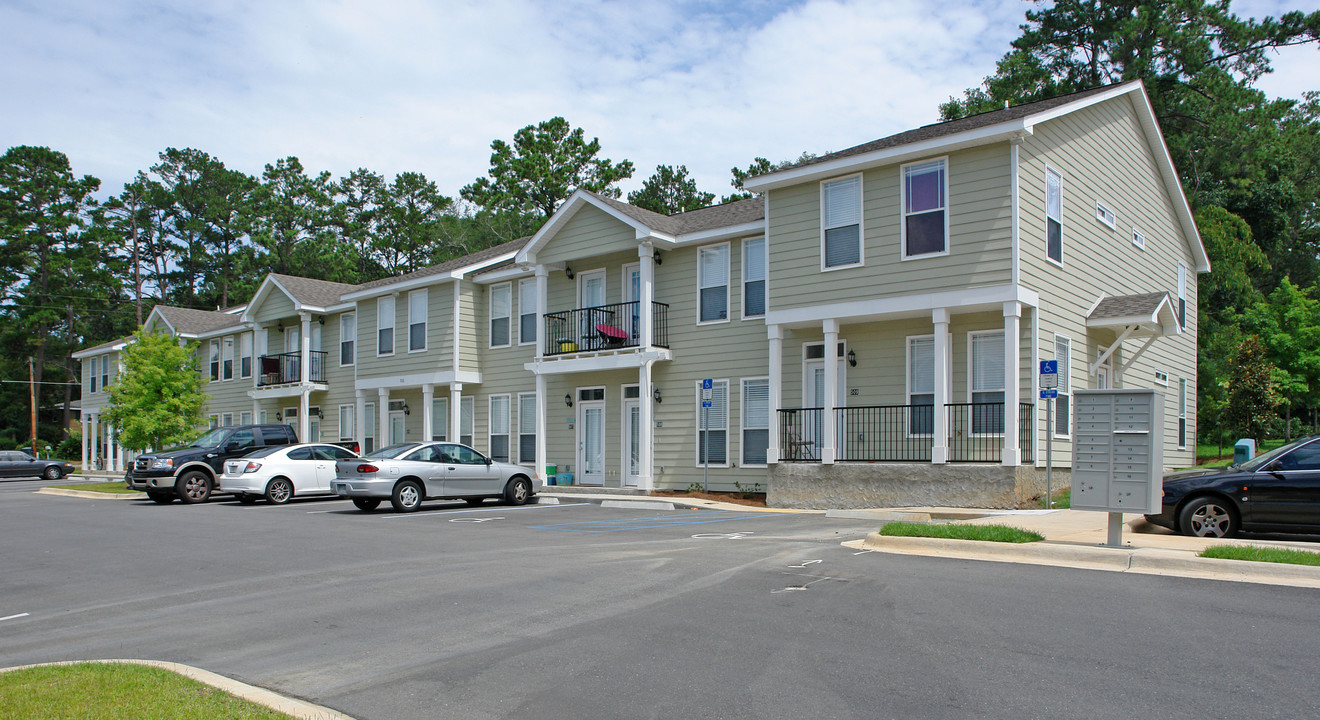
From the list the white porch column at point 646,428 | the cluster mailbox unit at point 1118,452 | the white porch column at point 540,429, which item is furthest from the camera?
the white porch column at point 540,429

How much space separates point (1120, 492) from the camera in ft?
32.3

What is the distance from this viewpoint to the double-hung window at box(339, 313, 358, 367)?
33156mm

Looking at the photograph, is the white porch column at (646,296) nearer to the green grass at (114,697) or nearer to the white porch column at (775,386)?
the white porch column at (775,386)

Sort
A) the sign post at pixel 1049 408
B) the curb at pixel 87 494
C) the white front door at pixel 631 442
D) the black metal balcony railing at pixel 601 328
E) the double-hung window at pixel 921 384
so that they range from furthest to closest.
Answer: the curb at pixel 87 494
the white front door at pixel 631 442
the black metal balcony railing at pixel 601 328
the double-hung window at pixel 921 384
the sign post at pixel 1049 408

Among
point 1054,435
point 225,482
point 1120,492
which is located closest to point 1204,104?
point 1054,435

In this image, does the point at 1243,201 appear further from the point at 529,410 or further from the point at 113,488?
the point at 113,488

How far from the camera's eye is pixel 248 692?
5.74 meters

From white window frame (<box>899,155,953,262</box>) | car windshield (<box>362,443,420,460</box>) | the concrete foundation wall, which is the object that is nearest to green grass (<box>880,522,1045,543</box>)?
the concrete foundation wall

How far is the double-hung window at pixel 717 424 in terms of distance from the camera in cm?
2186

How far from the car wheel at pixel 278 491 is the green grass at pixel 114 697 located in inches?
625

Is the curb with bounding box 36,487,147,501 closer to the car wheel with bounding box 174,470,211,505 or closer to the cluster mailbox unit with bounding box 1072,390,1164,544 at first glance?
the car wheel with bounding box 174,470,211,505

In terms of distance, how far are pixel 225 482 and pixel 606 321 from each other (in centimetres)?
966

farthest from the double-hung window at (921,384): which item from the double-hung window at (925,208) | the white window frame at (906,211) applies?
the double-hung window at (925,208)

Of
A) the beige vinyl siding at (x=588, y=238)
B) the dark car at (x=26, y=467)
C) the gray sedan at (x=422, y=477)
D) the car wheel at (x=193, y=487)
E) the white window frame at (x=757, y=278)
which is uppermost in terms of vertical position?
the beige vinyl siding at (x=588, y=238)
